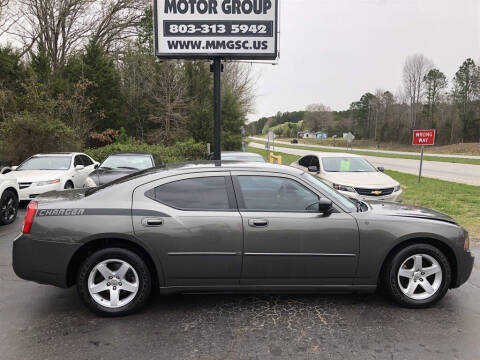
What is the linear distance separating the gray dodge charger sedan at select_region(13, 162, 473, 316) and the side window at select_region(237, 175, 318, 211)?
1 cm

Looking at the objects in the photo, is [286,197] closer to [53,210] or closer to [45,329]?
[53,210]

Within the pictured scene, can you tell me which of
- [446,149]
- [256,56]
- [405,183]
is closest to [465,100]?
[446,149]

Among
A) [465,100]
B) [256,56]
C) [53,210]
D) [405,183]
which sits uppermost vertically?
[465,100]

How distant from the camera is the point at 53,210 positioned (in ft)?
11.9

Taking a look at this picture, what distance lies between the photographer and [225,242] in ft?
11.8

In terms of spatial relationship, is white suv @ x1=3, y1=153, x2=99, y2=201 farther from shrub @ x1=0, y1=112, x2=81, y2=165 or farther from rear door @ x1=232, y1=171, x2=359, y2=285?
rear door @ x1=232, y1=171, x2=359, y2=285

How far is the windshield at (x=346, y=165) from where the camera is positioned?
1016 cm

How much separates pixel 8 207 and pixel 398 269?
747 centimetres

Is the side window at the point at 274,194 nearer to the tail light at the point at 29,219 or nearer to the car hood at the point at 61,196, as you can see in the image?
the car hood at the point at 61,196

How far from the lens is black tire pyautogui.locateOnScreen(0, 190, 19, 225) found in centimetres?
745

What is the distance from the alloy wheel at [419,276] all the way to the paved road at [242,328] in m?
0.18

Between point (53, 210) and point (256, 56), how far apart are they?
23.3ft

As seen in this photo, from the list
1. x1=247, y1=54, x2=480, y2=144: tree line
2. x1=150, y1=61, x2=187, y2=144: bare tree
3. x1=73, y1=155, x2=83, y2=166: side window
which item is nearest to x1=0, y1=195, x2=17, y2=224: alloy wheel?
x1=73, y1=155, x2=83, y2=166: side window

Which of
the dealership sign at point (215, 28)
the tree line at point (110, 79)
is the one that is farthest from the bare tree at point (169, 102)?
the dealership sign at point (215, 28)
